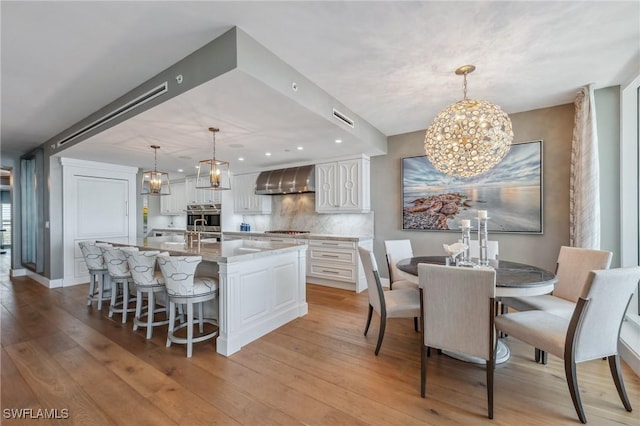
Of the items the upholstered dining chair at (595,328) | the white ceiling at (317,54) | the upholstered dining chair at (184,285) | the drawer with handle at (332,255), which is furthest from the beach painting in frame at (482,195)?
the upholstered dining chair at (184,285)

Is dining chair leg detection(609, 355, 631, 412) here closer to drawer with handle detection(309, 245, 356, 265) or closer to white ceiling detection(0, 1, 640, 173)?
white ceiling detection(0, 1, 640, 173)

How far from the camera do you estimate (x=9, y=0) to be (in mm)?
1732

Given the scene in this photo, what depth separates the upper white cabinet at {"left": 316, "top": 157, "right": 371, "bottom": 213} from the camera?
188 inches

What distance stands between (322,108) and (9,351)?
382 centimetres

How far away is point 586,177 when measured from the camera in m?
3.03

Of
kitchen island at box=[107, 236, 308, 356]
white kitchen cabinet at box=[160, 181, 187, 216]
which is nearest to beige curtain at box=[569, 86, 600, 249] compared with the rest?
kitchen island at box=[107, 236, 308, 356]

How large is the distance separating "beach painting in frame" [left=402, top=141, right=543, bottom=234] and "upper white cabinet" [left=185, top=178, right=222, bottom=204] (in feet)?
14.1

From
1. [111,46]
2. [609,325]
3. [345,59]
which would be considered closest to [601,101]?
[609,325]

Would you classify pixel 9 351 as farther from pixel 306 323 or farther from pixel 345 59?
pixel 345 59

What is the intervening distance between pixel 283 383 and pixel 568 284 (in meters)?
2.78

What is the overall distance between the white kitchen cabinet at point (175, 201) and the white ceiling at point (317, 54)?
3.48m

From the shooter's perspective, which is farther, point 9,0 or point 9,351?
point 9,351

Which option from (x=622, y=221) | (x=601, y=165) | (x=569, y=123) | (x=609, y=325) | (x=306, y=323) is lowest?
(x=306, y=323)

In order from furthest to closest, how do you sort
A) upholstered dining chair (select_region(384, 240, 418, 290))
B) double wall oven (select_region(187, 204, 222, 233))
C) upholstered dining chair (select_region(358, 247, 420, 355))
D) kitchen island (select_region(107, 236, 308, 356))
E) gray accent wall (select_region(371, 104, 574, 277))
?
1. double wall oven (select_region(187, 204, 222, 233))
2. gray accent wall (select_region(371, 104, 574, 277))
3. upholstered dining chair (select_region(384, 240, 418, 290))
4. kitchen island (select_region(107, 236, 308, 356))
5. upholstered dining chair (select_region(358, 247, 420, 355))
